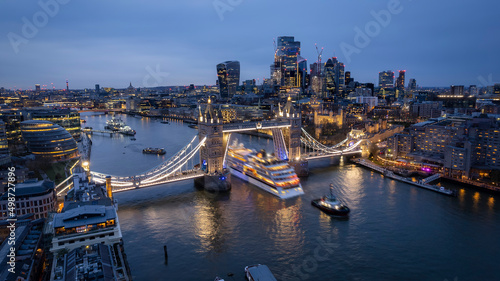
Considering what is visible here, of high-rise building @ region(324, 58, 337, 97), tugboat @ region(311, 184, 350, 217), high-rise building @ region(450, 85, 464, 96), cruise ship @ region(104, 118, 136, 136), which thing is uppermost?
high-rise building @ region(324, 58, 337, 97)

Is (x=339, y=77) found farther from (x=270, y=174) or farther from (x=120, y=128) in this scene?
(x=270, y=174)

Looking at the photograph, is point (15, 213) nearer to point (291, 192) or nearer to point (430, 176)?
point (291, 192)

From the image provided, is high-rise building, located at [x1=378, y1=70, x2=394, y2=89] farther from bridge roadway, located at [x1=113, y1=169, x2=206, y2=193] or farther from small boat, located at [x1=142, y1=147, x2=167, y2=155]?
bridge roadway, located at [x1=113, y1=169, x2=206, y2=193]

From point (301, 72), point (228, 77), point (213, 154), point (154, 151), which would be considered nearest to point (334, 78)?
point (301, 72)

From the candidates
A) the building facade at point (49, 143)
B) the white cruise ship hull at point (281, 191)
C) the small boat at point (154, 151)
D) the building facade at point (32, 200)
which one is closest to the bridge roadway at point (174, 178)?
the building facade at point (32, 200)

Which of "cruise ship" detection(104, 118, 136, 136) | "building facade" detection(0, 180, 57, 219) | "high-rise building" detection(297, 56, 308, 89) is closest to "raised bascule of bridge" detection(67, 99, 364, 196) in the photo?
"building facade" detection(0, 180, 57, 219)

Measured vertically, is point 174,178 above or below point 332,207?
above
